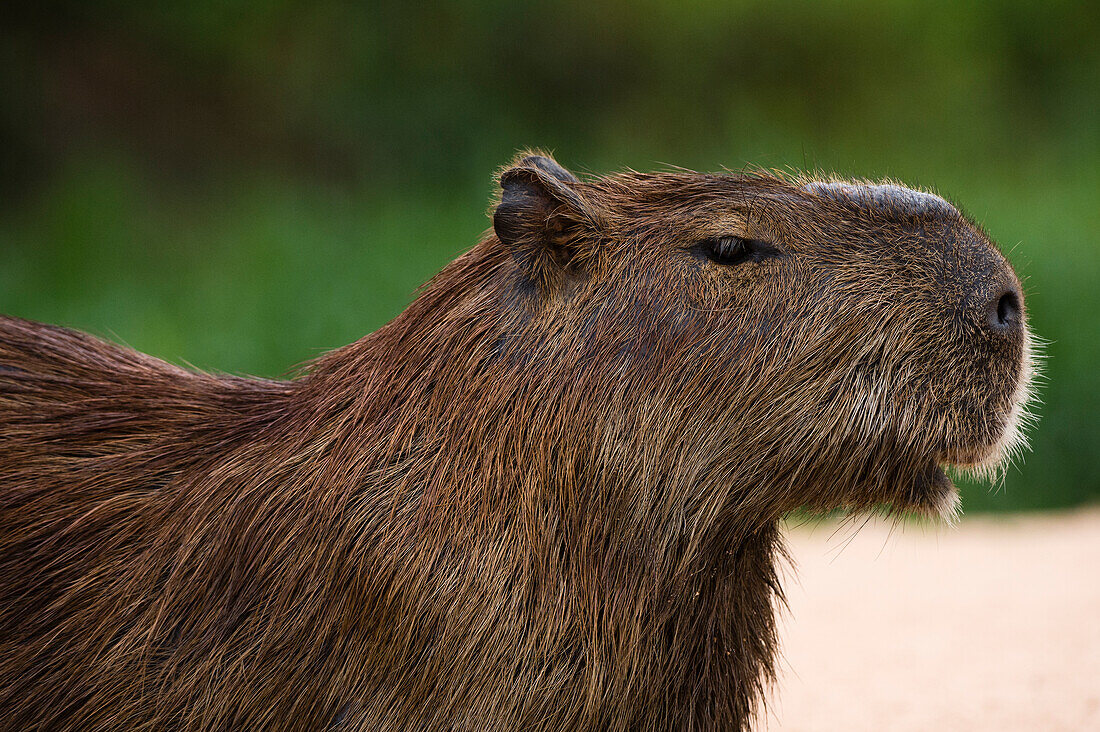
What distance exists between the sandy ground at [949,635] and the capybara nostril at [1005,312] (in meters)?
1.07

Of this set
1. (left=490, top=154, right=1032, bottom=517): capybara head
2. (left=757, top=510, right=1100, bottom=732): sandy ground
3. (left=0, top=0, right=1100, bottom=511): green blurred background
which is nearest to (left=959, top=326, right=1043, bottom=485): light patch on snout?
(left=490, top=154, right=1032, bottom=517): capybara head

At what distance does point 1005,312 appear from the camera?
2180mm

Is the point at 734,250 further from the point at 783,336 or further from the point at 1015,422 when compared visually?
the point at 1015,422

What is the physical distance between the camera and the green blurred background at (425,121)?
909 centimetres

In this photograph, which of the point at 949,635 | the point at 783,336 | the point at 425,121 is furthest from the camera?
the point at 425,121

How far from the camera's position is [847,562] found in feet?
19.2

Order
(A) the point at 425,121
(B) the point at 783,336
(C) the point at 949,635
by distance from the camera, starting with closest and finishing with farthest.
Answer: (B) the point at 783,336 < (C) the point at 949,635 < (A) the point at 425,121

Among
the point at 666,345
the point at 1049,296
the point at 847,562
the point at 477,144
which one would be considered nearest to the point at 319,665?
the point at 666,345

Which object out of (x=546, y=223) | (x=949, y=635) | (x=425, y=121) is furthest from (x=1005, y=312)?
(x=425, y=121)

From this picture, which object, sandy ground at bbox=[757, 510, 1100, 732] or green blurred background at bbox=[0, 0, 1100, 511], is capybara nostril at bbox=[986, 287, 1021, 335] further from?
green blurred background at bbox=[0, 0, 1100, 511]

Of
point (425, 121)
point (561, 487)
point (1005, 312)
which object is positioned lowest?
point (561, 487)

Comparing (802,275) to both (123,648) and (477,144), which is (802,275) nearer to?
(123,648)

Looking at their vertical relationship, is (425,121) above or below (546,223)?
above

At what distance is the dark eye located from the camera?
2.21 meters
